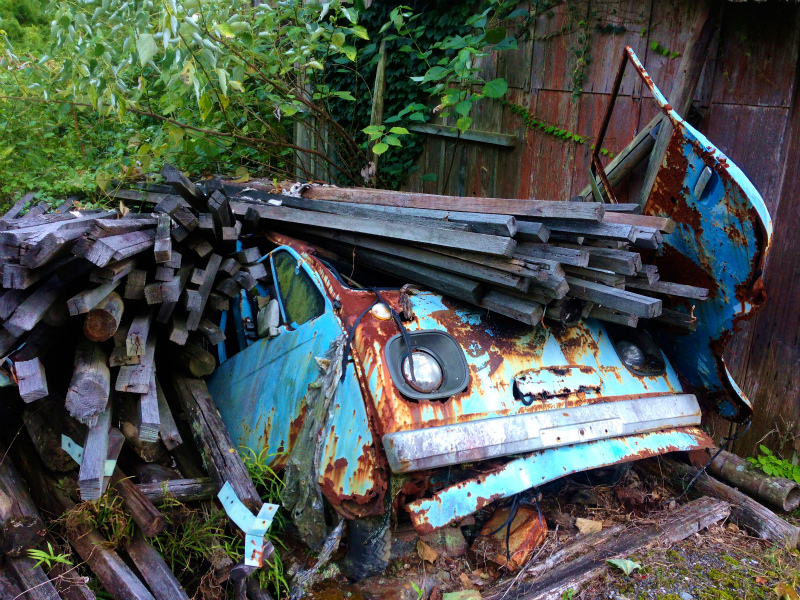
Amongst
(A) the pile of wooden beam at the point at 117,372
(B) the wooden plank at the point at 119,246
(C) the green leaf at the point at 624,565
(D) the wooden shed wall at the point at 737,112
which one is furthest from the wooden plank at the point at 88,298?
(D) the wooden shed wall at the point at 737,112

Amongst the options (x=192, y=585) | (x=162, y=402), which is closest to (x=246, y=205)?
(x=162, y=402)

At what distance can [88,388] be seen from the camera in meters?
2.75

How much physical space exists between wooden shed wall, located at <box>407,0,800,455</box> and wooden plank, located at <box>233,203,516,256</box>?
2159 mm

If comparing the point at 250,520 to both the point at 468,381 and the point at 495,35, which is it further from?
the point at 495,35

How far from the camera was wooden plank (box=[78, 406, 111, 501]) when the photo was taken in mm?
2617

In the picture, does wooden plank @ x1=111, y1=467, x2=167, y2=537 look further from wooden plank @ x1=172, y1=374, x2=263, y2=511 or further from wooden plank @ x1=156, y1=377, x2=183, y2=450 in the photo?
wooden plank @ x1=172, y1=374, x2=263, y2=511

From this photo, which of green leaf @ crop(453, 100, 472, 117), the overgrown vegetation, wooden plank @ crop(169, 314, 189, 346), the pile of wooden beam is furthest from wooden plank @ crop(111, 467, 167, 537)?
green leaf @ crop(453, 100, 472, 117)

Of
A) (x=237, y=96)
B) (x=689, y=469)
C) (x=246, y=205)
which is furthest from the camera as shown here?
(x=237, y=96)

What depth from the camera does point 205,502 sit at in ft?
10.8

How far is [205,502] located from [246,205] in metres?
2.08

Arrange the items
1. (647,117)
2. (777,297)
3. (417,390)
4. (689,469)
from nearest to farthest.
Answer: (417,390) < (689,469) < (777,297) < (647,117)

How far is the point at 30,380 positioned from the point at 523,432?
2185mm

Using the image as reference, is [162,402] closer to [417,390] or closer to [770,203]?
[417,390]

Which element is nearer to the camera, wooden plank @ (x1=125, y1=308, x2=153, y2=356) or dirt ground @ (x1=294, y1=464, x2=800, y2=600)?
dirt ground @ (x1=294, y1=464, x2=800, y2=600)
